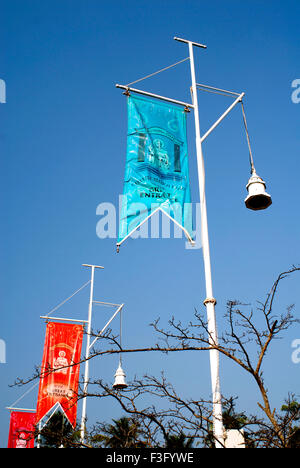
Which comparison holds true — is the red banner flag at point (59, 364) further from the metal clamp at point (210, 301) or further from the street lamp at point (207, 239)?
the metal clamp at point (210, 301)

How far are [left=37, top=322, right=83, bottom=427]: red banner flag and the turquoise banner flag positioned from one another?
921cm

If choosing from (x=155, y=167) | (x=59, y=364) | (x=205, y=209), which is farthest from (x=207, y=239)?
(x=59, y=364)

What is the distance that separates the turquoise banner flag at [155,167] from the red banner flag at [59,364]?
9209 millimetres

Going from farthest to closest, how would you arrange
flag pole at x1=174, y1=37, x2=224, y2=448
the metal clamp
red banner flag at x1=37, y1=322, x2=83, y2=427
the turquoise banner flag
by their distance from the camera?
red banner flag at x1=37, y1=322, x2=83, y2=427
the turquoise banner flag
the metal clamp
flag pole at x1=174, y1=37, x2=224, y2=448

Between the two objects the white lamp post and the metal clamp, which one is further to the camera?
the metal clamp

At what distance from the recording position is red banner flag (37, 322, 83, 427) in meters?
17.0

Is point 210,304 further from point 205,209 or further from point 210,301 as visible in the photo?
point 205,209

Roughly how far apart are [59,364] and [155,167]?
10.8 meters

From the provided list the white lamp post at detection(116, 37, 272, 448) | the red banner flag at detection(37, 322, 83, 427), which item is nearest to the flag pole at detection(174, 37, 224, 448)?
the white lamp post at detection(116, 37, 272, 448)

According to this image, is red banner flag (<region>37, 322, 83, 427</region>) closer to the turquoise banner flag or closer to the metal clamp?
the turquoise banner flag

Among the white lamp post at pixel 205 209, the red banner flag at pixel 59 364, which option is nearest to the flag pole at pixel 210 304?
the white lamp post at pixel 205 209

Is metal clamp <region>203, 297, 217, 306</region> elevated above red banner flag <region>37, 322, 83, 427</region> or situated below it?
below

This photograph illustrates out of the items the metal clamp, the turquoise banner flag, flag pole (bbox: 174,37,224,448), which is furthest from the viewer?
the turquoise banner flag
